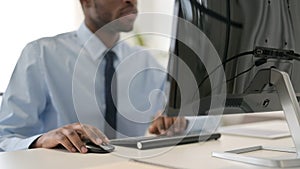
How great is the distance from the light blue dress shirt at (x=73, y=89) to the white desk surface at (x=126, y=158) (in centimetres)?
8

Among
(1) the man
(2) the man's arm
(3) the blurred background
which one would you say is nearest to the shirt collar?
(1) the man

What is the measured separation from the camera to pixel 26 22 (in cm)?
255

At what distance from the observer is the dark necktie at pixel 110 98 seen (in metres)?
1.00

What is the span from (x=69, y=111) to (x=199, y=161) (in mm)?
741

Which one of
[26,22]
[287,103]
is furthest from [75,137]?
[26,22]

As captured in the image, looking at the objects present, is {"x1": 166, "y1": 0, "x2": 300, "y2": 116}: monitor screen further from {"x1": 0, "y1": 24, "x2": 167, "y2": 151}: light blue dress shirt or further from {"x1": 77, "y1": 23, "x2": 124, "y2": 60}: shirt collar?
{"x1": 77, "y1": 23, "x2": 124, "y2": 60}: shirt collar

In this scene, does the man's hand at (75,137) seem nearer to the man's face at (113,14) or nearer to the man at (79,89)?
the man at (79,89)

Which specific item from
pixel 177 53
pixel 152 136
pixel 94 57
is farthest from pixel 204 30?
pixel 94 57

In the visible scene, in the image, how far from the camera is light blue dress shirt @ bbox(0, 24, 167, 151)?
96 centimetres

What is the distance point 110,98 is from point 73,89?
10cm

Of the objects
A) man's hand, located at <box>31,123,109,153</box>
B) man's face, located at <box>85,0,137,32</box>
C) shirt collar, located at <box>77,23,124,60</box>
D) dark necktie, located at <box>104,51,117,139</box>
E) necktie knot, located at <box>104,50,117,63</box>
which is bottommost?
man's hand, located at <box>31,123,109,153</box>

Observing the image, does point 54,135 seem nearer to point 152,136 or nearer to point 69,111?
point 152,136

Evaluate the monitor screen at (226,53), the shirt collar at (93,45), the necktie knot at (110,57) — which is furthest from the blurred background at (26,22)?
the monitor screen at (226,53)

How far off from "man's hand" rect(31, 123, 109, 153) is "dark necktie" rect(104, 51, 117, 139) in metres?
0.02
